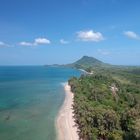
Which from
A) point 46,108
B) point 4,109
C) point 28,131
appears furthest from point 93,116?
point 4,109

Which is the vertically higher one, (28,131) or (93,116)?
(93,116)

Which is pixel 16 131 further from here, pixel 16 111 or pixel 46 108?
pixel 46 108

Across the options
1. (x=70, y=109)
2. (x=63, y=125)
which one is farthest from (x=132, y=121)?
(x=70, y=109)

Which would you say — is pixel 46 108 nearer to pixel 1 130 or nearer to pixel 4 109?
pixel 4 109

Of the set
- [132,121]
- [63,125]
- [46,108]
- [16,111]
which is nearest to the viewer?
[132,121]

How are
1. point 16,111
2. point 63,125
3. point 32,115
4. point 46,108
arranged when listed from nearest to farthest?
point 63,125, point 32,115, point 16,111, point 46,108

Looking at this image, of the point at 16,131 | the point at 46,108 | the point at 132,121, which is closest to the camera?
the point at 132,121

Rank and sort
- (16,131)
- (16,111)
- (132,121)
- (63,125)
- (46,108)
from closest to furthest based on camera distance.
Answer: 1. (132,121)
2. (16,131)
3. (63,125)
4. (16,111)
5. (46,108)

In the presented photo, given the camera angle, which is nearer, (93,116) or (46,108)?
(93,116)

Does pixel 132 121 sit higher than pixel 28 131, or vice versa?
pixel 132 121
